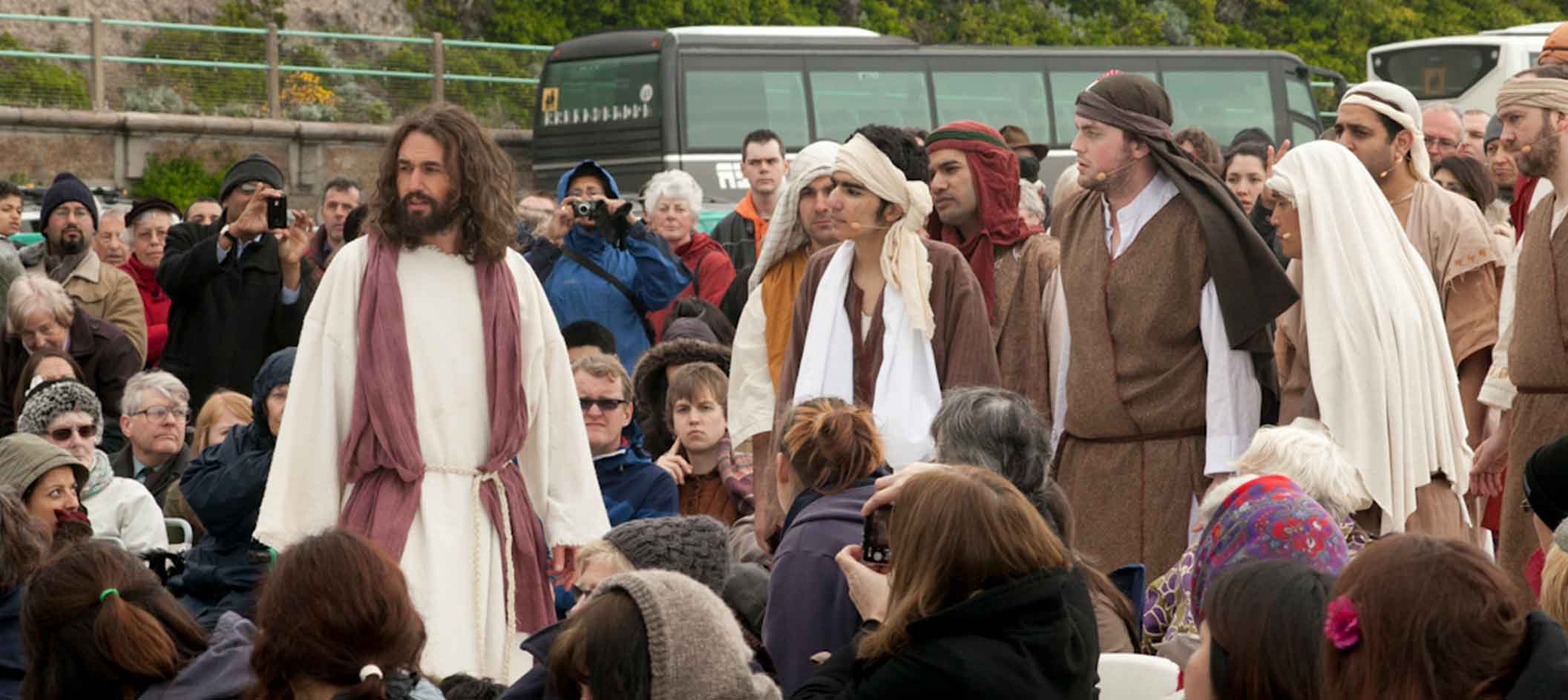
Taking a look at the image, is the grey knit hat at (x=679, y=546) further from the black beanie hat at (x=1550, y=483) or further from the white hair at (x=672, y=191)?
the white hair at (x=672, y=191)

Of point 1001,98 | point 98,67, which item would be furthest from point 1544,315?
point 98,67

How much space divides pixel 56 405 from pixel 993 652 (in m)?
5.16

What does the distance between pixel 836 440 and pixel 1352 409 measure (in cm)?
191

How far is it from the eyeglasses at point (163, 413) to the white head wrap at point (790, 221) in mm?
2416

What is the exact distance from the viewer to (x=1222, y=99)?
25.7 m

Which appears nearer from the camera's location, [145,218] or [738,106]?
[145,218]

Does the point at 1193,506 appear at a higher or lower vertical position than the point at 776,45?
lower

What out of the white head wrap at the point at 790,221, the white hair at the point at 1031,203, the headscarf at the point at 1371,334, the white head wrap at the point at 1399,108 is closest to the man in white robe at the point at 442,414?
the white head wrap at the point at 790,221

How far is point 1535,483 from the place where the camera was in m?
5.45

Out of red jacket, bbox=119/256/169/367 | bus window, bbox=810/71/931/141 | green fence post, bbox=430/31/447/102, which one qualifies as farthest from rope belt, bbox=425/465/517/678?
green fence post, bbox=430/31/447/102

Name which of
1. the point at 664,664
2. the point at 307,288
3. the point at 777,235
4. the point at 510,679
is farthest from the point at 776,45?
the point at 664,664

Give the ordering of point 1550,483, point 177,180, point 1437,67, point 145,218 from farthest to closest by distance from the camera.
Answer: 1. point 1437,67
2. point 177,180
3. point 145,218
4. point 1550,483

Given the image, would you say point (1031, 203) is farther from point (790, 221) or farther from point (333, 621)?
point (333, 621)

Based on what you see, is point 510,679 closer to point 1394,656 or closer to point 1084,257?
point 1084,257
